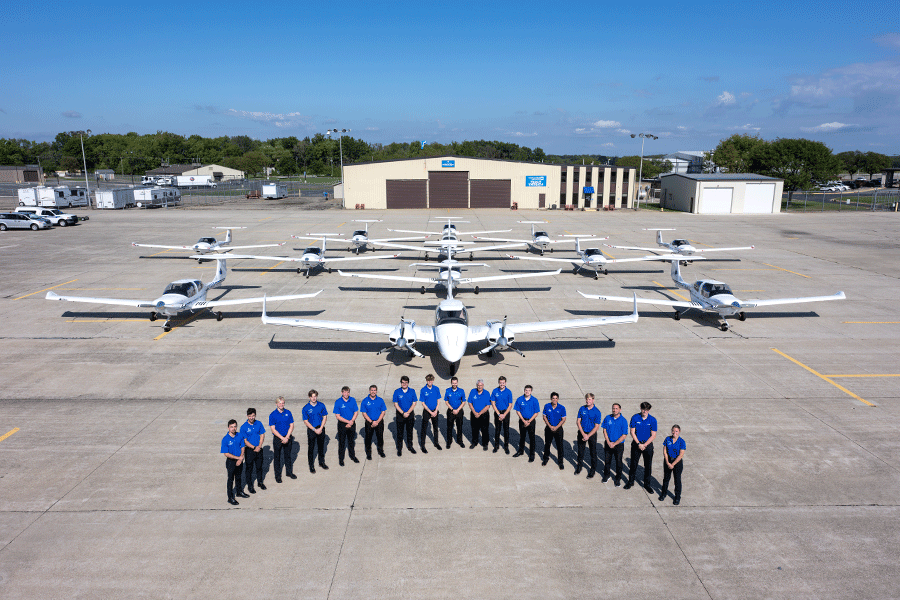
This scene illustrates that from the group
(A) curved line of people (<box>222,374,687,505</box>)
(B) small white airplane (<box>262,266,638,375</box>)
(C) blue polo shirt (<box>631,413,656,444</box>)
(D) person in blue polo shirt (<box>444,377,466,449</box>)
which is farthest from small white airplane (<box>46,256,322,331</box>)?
(C) blue polo shirt (<box>631,413,656,444</box>)

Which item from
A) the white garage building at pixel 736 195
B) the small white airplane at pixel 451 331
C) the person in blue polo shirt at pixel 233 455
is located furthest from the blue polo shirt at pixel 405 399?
the white garage building at pixel 736 195

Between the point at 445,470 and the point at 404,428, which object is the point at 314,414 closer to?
the point at 404,428

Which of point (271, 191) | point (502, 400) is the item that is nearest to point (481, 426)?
point (502, 400)

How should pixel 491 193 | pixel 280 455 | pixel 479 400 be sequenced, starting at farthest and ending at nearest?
pixel 491 193
pixel 479 400
pixel 280 455

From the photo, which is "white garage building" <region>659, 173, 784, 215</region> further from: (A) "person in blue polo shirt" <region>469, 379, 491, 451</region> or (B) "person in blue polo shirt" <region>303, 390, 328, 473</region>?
(B) "person in blue polo shirt" <region>303, 390, 328, 473</region>

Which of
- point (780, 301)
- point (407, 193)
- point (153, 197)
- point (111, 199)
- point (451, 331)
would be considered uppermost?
point (407, 193)

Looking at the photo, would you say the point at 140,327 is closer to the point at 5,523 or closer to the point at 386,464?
the point at 5,523

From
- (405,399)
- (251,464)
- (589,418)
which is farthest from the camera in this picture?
(405,399)
